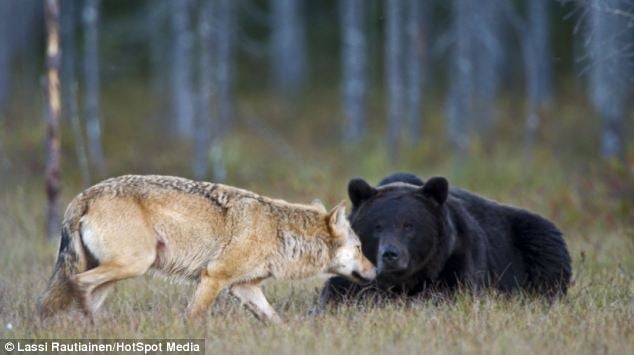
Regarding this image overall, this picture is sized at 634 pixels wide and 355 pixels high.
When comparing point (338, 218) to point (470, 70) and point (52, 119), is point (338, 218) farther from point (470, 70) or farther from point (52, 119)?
point (470, 70)

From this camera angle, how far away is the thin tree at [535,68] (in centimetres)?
2486

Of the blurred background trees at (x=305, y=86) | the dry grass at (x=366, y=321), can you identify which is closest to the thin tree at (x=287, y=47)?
the blurred background trees at (x=305, y=86)

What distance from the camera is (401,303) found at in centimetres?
818

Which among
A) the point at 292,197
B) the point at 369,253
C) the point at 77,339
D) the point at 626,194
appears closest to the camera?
the point at 77,339

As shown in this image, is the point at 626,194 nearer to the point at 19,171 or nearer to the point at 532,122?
the point at 532,122

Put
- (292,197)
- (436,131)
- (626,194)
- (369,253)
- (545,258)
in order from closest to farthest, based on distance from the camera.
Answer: (369,253) < (545,258) < (626,194) < (292,197) < (436,131)

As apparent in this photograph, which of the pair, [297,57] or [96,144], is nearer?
[96,144]

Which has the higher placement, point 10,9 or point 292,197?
point 10,9

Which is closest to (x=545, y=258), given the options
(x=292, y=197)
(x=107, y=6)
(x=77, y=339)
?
(x=77, y=339)

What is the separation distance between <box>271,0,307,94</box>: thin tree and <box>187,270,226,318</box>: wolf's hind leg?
29527mm

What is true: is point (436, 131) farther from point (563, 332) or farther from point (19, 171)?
point (563, 332)

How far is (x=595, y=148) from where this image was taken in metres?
25.7

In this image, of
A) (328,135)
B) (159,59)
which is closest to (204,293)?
(328,135)

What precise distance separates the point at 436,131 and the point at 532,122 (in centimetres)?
920
